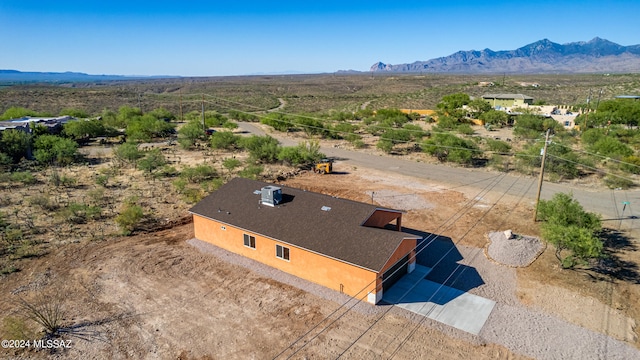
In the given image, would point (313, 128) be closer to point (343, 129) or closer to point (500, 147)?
point (343, 129)

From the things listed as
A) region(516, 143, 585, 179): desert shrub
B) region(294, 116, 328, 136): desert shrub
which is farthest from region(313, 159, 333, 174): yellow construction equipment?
region(294, 116, 328, 136): desert shrub

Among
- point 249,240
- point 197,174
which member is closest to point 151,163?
point 197,174

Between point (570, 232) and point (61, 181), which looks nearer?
point (570, 232)

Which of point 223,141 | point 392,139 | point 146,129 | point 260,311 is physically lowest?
point 260,311

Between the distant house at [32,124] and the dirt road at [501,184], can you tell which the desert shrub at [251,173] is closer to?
the dirt road at [501,184]

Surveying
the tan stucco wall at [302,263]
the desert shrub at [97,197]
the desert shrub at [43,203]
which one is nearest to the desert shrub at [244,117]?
the desert shrub at [97,197]

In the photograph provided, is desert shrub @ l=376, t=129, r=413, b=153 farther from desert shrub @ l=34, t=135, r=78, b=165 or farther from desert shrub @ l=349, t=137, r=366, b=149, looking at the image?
desert shrub @ l=34, t=135, r=78, b=165

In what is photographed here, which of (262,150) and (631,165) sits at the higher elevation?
(262,150)
